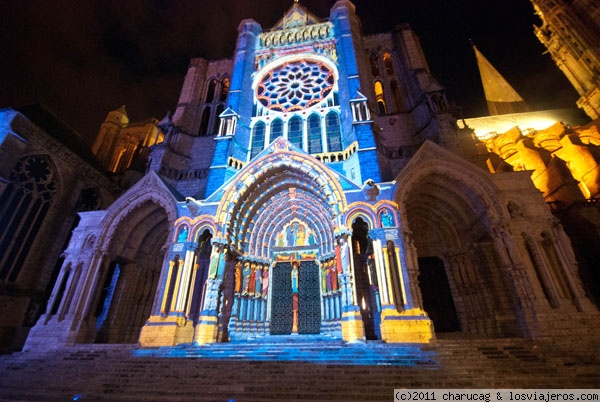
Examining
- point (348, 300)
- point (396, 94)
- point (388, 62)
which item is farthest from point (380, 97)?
point (348, 300)

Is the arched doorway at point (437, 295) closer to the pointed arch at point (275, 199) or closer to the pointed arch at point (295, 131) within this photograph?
the pointed arch at point (275, 199)

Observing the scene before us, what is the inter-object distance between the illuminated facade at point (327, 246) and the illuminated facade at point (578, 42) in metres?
15.4

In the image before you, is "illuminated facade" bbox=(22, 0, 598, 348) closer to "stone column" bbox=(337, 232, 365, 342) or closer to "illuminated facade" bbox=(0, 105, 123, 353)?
"stone column" bbox=(337, 232, 365, 342)

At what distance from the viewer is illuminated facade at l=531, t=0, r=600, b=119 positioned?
19.5 m

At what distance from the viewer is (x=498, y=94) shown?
29.1m

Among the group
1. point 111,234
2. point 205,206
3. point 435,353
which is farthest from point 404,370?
point 111,234

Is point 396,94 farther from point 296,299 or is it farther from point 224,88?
point 296,299

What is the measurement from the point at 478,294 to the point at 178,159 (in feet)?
46.6

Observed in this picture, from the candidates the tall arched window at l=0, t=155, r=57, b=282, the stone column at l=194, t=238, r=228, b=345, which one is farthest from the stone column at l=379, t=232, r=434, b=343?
the tall arched window at l=0, t=155, r=57, b=282

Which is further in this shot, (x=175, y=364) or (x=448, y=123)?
(x=448, y=123)

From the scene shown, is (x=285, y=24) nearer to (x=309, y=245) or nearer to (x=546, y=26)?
(x=309, y=245)

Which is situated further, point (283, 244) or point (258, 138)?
point (258, 138)

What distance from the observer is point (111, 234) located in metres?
10.0

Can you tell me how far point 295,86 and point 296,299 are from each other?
11606mm
